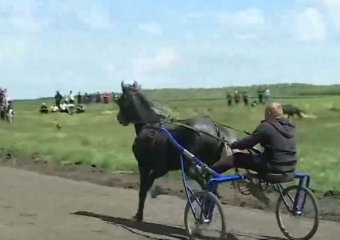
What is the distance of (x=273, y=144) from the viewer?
34.2 feet

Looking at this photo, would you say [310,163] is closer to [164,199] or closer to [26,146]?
[164,199]

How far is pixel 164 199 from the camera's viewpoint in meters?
15.8

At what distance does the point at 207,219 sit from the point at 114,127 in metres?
32.5

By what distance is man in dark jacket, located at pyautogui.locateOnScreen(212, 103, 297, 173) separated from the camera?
411 inches

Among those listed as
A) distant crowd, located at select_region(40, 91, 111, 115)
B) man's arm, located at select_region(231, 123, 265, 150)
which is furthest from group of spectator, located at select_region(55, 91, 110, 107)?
man's arm, located at select_region(231, 123, 265, 150)

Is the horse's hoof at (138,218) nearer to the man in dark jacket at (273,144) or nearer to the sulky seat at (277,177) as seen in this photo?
the man in dark jacket at (273,144)

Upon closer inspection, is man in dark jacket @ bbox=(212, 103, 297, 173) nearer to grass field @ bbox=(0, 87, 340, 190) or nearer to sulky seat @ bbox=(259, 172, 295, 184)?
sulky seat @ bbox=(259, 172, 295, 184)

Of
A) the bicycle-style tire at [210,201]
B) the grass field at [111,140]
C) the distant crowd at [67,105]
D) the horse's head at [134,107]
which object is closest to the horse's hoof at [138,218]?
the horse's head at [134,107]

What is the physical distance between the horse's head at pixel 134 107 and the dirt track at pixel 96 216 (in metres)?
1.76

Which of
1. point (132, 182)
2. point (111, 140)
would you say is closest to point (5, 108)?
point (111, 140)

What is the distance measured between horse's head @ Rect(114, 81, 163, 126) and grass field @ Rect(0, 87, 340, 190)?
0.37 meters

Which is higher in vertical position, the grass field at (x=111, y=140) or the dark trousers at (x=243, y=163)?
the dark trousers at (x=243, y=163)

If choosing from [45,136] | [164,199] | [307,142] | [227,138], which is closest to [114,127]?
[45,136]

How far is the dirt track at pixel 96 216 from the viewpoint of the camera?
11719 millimetres
